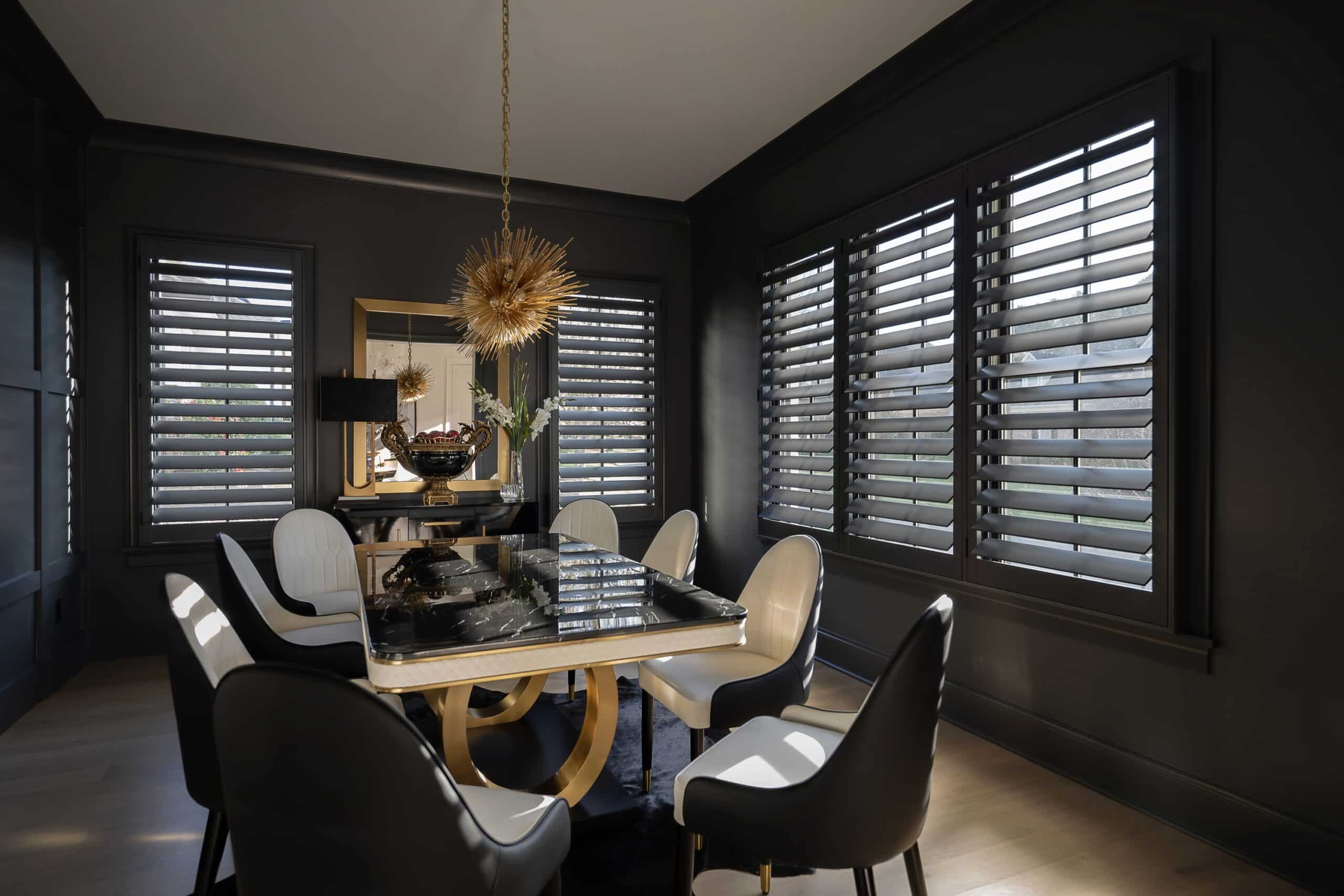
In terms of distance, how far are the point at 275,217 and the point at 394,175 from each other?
739 millimetres

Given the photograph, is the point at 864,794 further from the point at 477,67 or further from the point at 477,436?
the point at 477,436

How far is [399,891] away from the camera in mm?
1139

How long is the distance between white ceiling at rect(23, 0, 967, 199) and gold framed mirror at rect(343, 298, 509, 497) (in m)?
0.94

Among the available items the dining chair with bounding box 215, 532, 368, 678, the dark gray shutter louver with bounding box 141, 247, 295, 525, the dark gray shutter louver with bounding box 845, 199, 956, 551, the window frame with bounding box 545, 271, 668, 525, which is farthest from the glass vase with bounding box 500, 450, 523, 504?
the dark gray shutter louver with bounding box 845, 199, 956, 551

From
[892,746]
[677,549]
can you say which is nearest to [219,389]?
[677,549]

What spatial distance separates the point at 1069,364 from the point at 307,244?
13.6 feet

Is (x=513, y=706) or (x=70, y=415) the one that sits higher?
(x=70, y=415)

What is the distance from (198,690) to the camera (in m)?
1.56

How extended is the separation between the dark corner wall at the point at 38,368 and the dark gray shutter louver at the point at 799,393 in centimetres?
361

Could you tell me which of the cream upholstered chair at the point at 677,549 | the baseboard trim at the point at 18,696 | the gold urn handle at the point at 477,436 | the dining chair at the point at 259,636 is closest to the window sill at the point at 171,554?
the baseboard trim at the point at 18,696

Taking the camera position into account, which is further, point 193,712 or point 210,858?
point 210,858

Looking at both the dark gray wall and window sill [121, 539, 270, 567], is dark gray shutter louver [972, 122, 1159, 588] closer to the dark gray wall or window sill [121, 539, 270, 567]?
the dark gray wall

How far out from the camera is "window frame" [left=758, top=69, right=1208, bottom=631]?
7.48 ft

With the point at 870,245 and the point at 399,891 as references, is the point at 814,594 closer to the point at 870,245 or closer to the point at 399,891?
the point at 399,891
